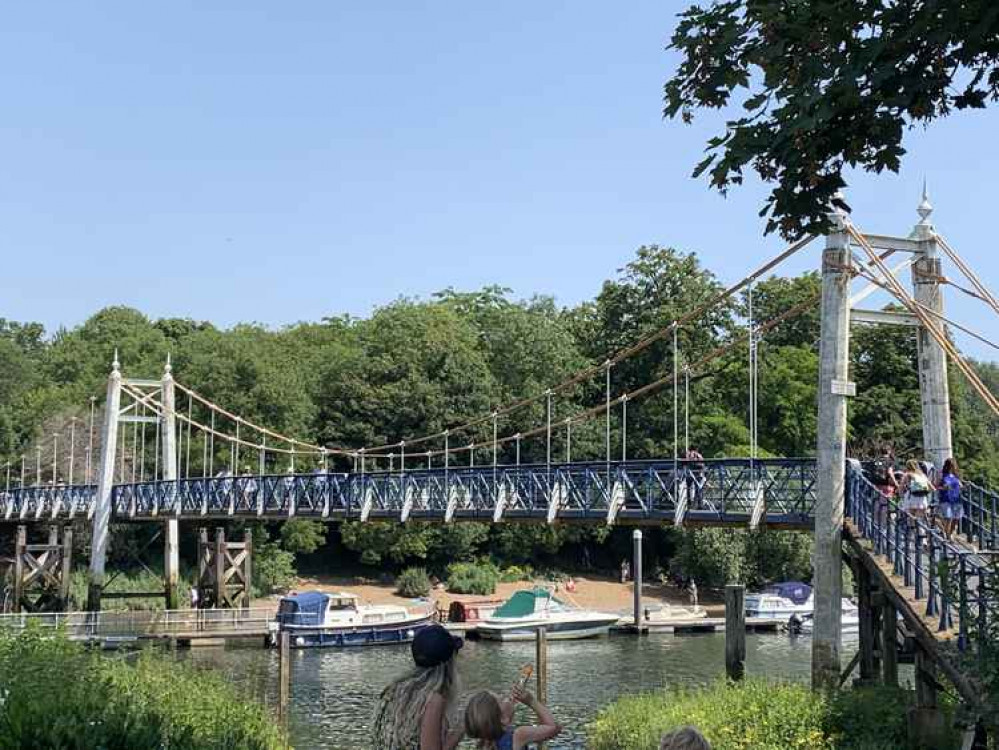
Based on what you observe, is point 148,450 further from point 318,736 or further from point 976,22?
point 976,22

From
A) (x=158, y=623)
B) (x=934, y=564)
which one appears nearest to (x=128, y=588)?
(x=158, y=623)

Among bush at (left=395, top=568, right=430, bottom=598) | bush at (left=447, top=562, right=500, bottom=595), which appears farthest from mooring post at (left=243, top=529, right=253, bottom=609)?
bush at (left=447, top=562, right=500, bottom=595)

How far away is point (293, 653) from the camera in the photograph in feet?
122

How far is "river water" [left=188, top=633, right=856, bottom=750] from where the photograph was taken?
25000mm

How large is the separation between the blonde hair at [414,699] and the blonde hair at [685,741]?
0.93 m

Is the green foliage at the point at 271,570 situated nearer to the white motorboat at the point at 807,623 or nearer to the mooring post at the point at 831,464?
the white motorboat at the point at 807,623

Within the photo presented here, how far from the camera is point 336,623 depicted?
39125mm

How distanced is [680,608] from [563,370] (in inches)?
640

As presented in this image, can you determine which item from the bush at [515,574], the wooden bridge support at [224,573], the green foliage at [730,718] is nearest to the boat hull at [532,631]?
the wooden bridge support at [224,573]

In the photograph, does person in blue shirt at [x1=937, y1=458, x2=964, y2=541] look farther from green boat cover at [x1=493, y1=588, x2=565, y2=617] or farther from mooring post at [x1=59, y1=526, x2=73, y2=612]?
mooring post at [x1=59, y1=526, x2=73, y2=612]

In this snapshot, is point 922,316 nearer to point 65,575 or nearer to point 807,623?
point 807,623

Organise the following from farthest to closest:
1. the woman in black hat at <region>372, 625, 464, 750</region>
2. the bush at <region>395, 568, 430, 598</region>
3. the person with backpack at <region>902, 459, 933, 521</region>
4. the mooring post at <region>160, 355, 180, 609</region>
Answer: the bush at <region>395, 568, 430, 598</region>, the mooring post at <region>160, 355, 180, 609</region>, the person with backpack at <region>902, 459, 933, 521</region>, the woman in black hat at <region>372, 625, 464, 750</region>

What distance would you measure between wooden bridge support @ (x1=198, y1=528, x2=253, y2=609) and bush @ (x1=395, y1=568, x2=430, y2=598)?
8.41 m

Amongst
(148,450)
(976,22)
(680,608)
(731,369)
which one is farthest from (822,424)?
(148,450)
